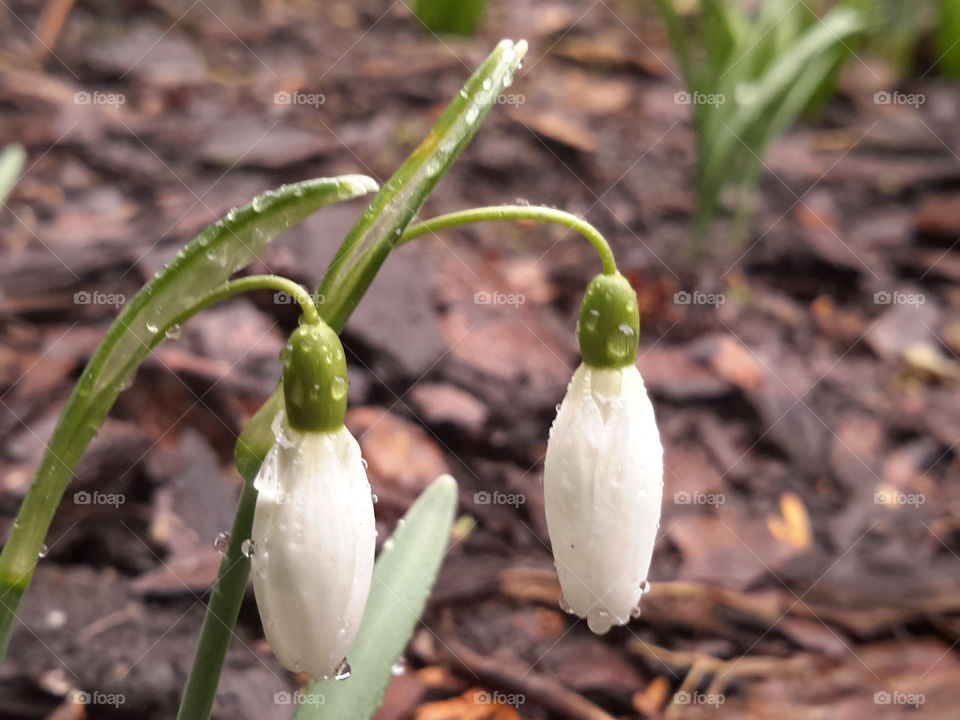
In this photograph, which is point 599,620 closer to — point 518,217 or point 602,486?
point 602,486

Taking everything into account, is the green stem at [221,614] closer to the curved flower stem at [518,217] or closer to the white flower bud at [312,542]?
→ the white flower bud at [312,542]

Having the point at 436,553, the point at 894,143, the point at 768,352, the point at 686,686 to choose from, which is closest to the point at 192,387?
the point at 436,553

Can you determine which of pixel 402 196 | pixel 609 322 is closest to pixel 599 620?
pixel 609 322

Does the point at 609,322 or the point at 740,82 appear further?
the point at 740,82

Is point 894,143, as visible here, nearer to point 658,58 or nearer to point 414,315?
point 658,58

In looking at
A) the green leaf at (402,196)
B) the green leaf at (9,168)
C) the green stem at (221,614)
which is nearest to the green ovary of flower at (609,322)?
the green leaf at (402,196)

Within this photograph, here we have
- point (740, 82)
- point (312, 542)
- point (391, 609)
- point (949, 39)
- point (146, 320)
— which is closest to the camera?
point (312, 542)

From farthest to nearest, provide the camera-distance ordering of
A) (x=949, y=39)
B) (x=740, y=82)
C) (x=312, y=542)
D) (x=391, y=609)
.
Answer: (x=949, y=39)
(x=740, y=82)
(x=391, y=609)
(x=312, y=542)

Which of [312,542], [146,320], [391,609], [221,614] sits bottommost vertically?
[391,609]
